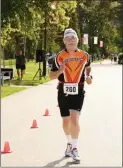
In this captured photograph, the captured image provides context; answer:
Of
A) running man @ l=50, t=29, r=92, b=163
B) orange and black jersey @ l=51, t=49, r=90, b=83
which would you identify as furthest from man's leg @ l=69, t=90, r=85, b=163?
orange and black jersey @ l=51, t=49, r=90, b=83

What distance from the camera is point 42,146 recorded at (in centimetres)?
896

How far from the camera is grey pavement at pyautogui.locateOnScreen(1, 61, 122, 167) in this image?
7.85 meters

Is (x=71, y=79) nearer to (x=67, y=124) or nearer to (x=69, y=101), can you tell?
(x=69, y=101)

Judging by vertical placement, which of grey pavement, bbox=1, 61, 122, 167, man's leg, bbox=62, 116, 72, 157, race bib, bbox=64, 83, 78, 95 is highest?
race bib, bbox=64, 83, 78, 95

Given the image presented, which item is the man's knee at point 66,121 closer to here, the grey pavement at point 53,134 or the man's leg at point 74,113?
the man's leg at point 74,113

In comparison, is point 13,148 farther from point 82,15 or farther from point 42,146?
point 82,15

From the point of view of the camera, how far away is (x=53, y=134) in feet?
34.0

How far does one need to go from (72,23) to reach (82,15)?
17.3 metres

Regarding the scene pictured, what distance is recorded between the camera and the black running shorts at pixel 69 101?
798 cm

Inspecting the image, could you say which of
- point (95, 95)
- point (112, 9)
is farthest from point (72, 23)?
point (95, 95)

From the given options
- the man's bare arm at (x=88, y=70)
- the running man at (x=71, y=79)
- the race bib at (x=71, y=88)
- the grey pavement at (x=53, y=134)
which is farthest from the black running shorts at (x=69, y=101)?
the grey pavement at (x=53, y=134)

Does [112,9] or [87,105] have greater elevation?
[112,9]

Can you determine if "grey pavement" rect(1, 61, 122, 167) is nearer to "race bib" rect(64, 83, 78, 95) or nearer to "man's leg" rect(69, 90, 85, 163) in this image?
"man's leg" rect(69, 90, 85, 163)

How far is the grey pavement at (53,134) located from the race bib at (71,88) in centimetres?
105
